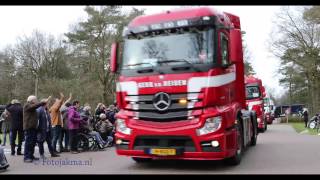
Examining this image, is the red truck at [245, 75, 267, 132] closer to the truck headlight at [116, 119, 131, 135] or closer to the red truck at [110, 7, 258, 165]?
the red truck at [110, 7, 258, 165]

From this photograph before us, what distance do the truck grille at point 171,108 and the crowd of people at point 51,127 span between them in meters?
3.54

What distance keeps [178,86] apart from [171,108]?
0.50 m

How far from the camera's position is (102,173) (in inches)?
404

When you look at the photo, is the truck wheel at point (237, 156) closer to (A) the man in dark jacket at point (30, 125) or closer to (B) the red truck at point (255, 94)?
(A) the man in dark jacket at point (30, 125)

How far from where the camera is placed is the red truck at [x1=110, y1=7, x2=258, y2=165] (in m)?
9.68

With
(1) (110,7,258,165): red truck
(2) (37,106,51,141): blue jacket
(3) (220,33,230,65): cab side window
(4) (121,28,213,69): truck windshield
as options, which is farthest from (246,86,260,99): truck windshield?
(4) (121,28,213,69): truck windshield

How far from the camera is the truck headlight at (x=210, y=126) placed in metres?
9.63

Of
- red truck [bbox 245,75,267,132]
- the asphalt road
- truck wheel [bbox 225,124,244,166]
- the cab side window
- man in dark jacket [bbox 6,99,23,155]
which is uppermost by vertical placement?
the cab side window

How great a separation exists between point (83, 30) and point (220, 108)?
3909 centimetres

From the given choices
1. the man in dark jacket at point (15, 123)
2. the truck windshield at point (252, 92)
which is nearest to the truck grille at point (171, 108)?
the man in dark jacket at point (15, 123)

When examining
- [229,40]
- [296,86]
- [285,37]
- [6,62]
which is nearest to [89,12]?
[6,62]

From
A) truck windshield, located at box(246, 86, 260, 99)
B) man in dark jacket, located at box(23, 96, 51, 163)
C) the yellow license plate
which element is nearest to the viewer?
the yellow license plate

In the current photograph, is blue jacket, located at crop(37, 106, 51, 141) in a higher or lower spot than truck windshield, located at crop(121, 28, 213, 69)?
lower

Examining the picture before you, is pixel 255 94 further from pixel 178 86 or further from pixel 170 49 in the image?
pixel 178 86
